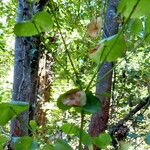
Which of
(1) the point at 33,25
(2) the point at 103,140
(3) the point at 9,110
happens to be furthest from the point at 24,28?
(2) the point at 103,140

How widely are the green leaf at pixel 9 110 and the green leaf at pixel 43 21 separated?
13 centimetres

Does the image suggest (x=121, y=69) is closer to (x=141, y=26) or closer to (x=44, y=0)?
(x=44, y=0)

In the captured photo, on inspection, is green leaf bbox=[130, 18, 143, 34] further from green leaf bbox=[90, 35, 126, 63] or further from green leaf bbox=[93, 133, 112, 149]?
green leaf bbox=[93, 133, 112, 149]

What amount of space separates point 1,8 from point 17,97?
3050 mm

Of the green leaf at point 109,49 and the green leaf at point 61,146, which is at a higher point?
the green leaf at point 109,49

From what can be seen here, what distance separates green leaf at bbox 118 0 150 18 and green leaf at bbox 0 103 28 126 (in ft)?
0.60

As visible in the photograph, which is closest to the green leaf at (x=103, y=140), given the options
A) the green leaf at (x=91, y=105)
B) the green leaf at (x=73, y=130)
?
the green leaf at (x=73, y=130)

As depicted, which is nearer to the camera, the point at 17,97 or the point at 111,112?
the point at 17,97

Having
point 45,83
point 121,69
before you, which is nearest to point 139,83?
point 121,69

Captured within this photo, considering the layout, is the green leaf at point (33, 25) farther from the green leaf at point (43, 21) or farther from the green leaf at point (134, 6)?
the green leaf at point (134, 6)

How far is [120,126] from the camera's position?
2770 mm

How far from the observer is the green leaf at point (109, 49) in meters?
0.50

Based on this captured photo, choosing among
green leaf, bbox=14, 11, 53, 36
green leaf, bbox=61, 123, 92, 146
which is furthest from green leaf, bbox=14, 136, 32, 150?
green leaf, bbox=14, 11, 53, 36

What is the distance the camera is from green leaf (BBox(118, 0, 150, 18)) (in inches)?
18.6
